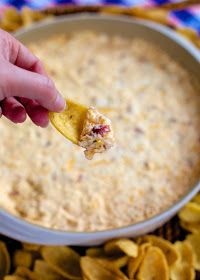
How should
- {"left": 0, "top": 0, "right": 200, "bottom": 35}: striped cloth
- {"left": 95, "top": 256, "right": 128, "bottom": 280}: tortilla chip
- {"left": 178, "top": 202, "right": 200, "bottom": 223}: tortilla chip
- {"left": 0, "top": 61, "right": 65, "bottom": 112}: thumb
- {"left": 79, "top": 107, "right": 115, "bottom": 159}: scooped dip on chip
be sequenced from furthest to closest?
{"left": 0, "top": 0, "right": 200, "bottom": 35}: striped cloth, {"left": 178, "top": 202, "right": 200, "bottom": 223}: tortilla chip, {"left": 95, "top": 256, "right": 128, "bottom": 280}: tortilla chip, {"left": 79, "top": 107, "right": 115, "bottom": 159}: scooped dip on chip, {"left": 0, "top": 61, "right": 65, "bottom": 112}: thumb

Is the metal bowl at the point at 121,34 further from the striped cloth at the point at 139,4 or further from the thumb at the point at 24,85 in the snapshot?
the thumb at the point at 24,85

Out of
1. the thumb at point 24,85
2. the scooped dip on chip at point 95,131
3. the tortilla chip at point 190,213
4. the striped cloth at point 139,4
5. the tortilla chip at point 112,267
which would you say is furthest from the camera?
the striped cloth at point 139,4

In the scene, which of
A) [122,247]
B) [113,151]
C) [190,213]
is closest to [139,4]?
[113,151]

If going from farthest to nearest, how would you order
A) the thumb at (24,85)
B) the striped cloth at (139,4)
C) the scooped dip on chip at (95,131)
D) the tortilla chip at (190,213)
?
1. the striped cloth at (139,4)
2. the tortilla chip at (190,213)
3. the scooped dip on chip at (95,131)
4. the thumb at (24,85)

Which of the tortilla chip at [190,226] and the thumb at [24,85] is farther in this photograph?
the tortilla chip at [190,226]

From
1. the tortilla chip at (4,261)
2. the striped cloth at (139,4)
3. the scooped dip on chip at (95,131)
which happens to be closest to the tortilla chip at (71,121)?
the scooped dip on chip at (95,131)

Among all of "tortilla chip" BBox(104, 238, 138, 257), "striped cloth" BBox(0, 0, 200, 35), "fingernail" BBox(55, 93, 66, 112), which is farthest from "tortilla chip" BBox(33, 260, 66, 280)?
"striped cloth" BBox(0, 0, 200, 35)

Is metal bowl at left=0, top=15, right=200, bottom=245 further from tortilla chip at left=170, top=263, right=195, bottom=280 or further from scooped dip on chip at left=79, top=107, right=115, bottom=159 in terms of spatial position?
scooped dip on chip at left=79, top=107, right=115, bottom=159

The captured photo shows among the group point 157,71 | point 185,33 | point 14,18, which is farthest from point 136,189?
point 14,18

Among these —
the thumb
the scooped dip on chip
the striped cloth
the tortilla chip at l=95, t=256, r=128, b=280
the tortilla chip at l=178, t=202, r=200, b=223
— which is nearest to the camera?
the thumb
